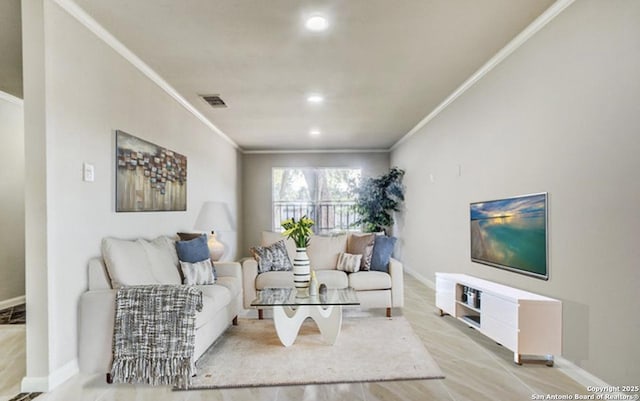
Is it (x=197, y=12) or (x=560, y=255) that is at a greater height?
(x=197, y=12)

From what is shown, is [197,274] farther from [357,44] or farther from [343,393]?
[357,44]

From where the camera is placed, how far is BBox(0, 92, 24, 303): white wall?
431 cm

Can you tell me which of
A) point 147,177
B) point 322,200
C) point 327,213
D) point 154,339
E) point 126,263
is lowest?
point 154,339

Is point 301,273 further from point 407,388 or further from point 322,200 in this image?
point 322,200

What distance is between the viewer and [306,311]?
10.6 feet

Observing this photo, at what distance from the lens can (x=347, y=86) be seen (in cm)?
415

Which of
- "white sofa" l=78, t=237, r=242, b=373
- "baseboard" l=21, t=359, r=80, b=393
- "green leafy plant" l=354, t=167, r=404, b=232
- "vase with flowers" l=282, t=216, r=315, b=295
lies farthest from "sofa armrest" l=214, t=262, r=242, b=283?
"green leafy plant" l=354, t=167, r=404, b=232

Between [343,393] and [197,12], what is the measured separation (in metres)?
2.81

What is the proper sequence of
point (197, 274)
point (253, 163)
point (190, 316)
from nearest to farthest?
point (190, 316) → point (197, 274) → point (253, 163)

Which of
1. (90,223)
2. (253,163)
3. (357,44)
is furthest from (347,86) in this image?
(253,163)

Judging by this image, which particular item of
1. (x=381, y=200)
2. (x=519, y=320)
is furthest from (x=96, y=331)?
(x=381, y=200)

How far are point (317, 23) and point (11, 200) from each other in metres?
4.34

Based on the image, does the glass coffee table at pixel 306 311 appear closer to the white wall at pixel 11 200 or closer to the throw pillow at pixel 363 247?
the throw pillow at pixel 363 247

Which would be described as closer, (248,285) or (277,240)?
(248,285)
